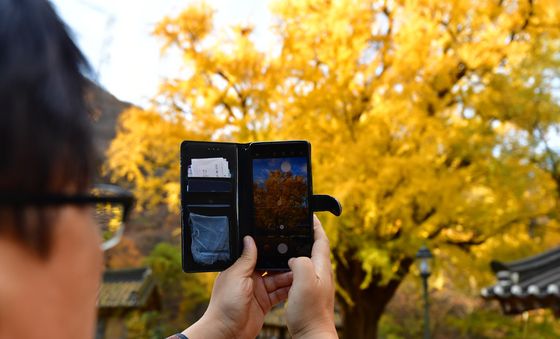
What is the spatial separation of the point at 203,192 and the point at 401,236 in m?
8.15

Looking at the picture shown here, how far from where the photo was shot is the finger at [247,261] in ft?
3.89

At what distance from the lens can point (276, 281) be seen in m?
1.26

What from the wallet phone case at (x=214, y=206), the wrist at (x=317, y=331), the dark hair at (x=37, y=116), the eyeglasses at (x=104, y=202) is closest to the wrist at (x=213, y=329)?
the wallet phone case at (x=214, y=206)

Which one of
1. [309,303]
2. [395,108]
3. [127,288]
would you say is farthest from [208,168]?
[127,288]

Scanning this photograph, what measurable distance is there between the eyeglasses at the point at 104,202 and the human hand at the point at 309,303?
1.56 ft

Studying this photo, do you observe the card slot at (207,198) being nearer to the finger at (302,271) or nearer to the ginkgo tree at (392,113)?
the finger at (302,271)

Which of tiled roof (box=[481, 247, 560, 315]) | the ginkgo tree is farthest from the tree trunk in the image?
tiled roof (box=[481, 247, 560, 315])

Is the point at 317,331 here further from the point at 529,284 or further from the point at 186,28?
the point at 186,28

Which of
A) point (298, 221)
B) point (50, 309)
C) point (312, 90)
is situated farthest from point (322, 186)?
point (50, 309)

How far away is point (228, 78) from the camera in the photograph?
966cm

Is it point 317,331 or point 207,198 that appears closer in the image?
point 317,331

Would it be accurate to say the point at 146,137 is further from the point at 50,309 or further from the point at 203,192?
the point at 50,309

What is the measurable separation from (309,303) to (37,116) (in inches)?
26.8

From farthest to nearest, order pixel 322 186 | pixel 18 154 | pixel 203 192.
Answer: pixel 322 186
pixel 203 192
pixel 18 154
